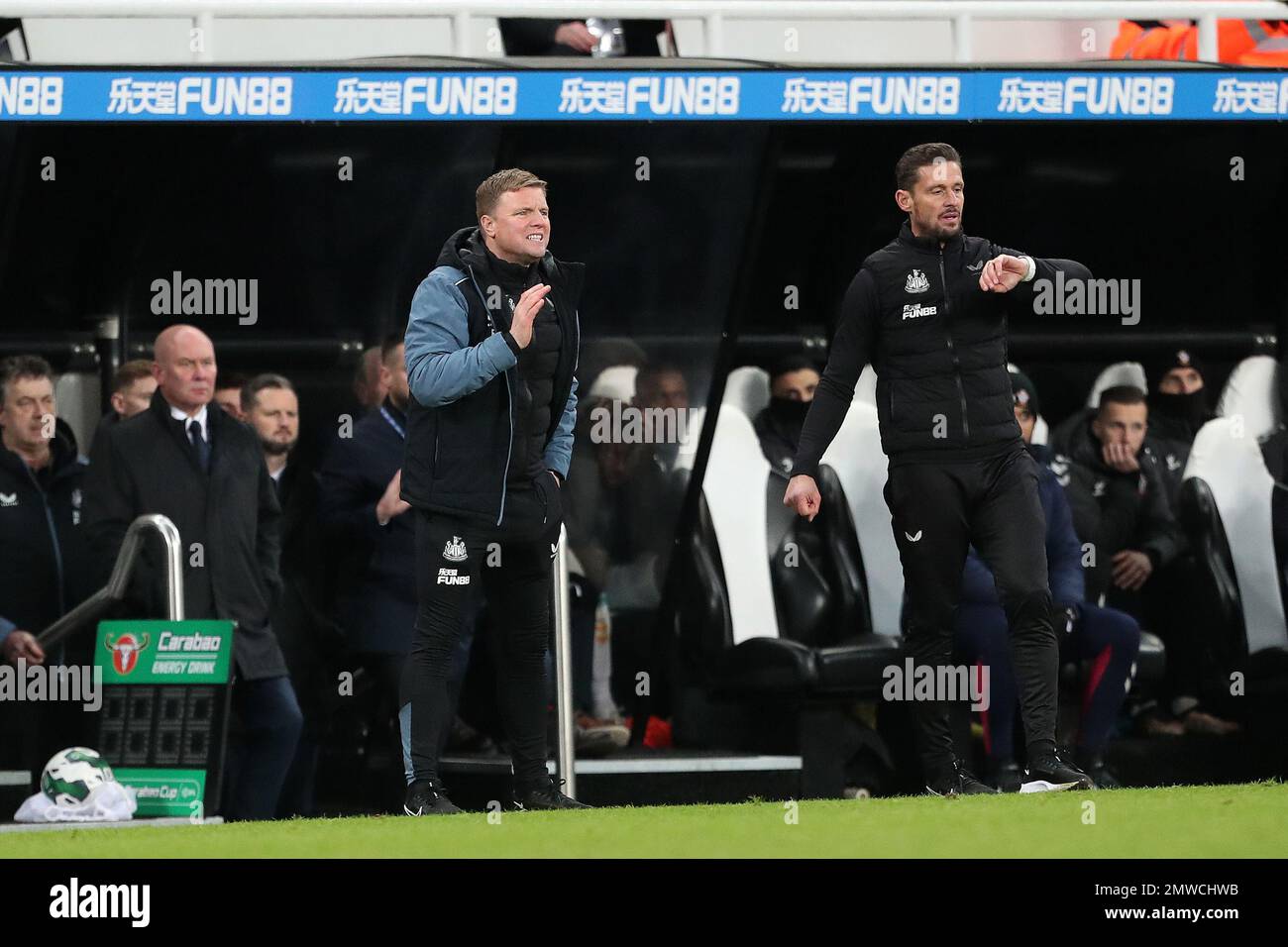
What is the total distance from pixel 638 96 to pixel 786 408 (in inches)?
63.9

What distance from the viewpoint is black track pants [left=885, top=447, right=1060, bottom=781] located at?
19.7 feet

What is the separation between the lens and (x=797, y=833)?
5090 mm

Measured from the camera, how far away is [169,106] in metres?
6.97

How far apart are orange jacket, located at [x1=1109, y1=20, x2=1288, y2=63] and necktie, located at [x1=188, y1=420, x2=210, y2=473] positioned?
322cm

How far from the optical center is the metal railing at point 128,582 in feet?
22.7

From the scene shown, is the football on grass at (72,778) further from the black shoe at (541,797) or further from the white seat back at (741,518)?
the white seat back at (741,518)

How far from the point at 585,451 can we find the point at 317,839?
3.47 meters

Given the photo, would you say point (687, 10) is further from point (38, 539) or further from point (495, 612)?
point (38, 539)

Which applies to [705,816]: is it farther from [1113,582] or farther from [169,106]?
[1113,582]

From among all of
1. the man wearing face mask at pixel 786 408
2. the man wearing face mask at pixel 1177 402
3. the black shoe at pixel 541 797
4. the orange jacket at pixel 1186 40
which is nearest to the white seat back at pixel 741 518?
the man wearing face mask at pixel 786 408

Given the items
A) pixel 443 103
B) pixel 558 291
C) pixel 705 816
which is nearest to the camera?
pixel 705 816

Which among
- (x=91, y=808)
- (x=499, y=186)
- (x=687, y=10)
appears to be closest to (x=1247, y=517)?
(x=687, y=10)

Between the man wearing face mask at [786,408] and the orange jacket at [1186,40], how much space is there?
1.46 m

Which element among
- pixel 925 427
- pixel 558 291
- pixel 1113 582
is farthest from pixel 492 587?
pixel 1113 582
